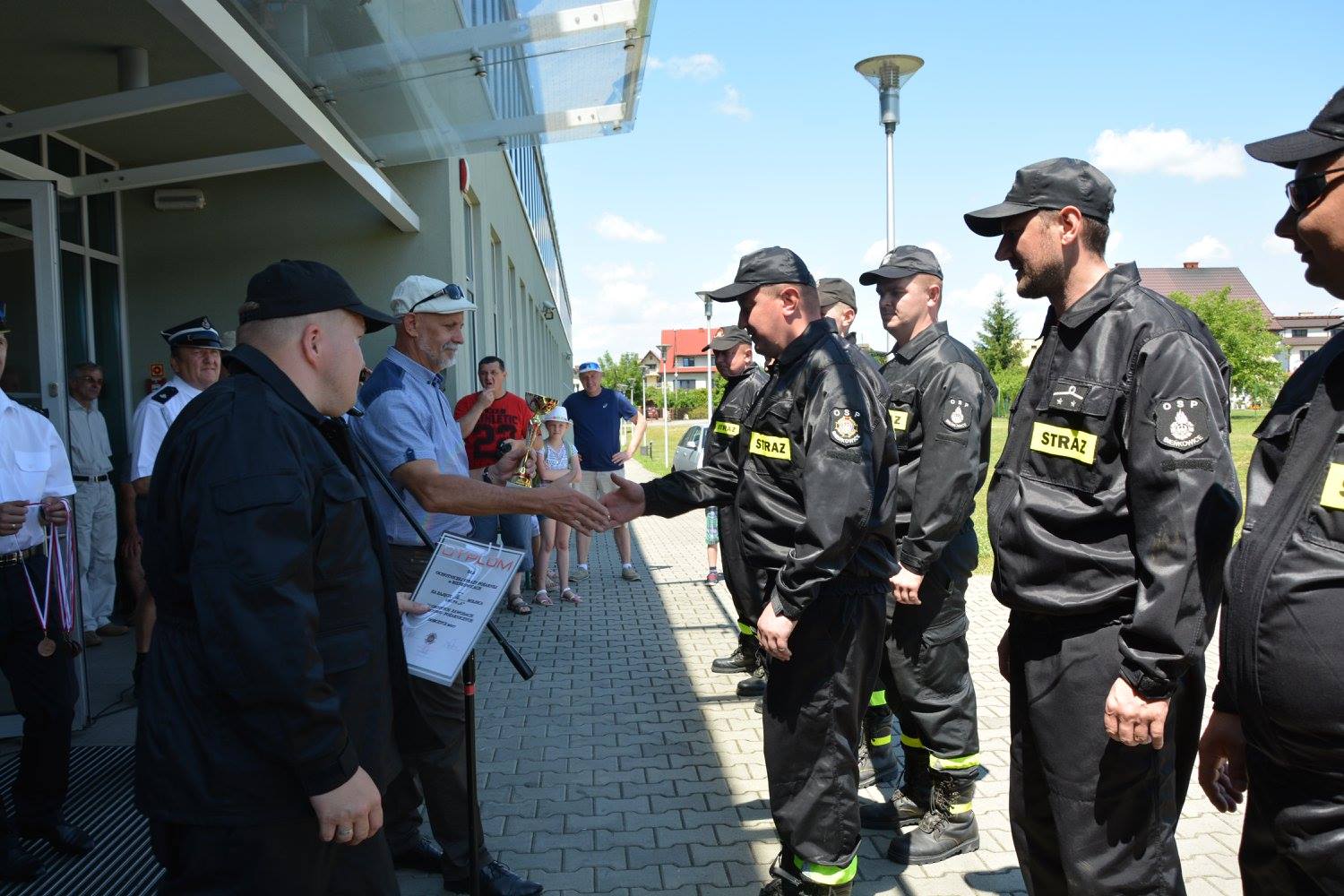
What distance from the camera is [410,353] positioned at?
12.4ft

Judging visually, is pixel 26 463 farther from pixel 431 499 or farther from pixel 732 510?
pixel 732 510

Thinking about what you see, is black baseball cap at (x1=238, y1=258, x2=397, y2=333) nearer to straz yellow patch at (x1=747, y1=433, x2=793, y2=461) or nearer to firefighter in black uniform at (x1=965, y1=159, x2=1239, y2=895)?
straz yellow patch at (x1=747, y1=433, x2=793, y2=461)

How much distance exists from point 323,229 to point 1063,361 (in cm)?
628

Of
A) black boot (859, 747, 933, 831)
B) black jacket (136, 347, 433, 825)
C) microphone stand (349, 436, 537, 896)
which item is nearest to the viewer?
black jacket (136, 347, 433, 825)

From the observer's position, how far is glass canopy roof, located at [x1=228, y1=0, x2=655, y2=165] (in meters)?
4.95

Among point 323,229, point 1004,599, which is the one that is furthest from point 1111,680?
point 323,229

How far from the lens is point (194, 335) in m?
5.24

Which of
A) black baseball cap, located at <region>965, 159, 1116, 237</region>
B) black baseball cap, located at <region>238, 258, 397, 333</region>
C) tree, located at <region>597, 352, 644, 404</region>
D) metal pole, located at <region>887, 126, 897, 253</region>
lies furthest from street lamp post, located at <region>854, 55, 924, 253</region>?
tree, located at <region>597, 352, 644, 404</region>

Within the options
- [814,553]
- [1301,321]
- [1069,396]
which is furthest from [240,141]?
[1301,321]

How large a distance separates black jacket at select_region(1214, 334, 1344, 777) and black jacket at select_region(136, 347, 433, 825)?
1.85m

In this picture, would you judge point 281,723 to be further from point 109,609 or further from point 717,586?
point 717,586

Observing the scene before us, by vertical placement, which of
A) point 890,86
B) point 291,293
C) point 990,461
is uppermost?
point 890,86

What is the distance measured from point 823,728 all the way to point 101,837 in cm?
321

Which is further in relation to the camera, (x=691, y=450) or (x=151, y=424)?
(x=691, y=450)
